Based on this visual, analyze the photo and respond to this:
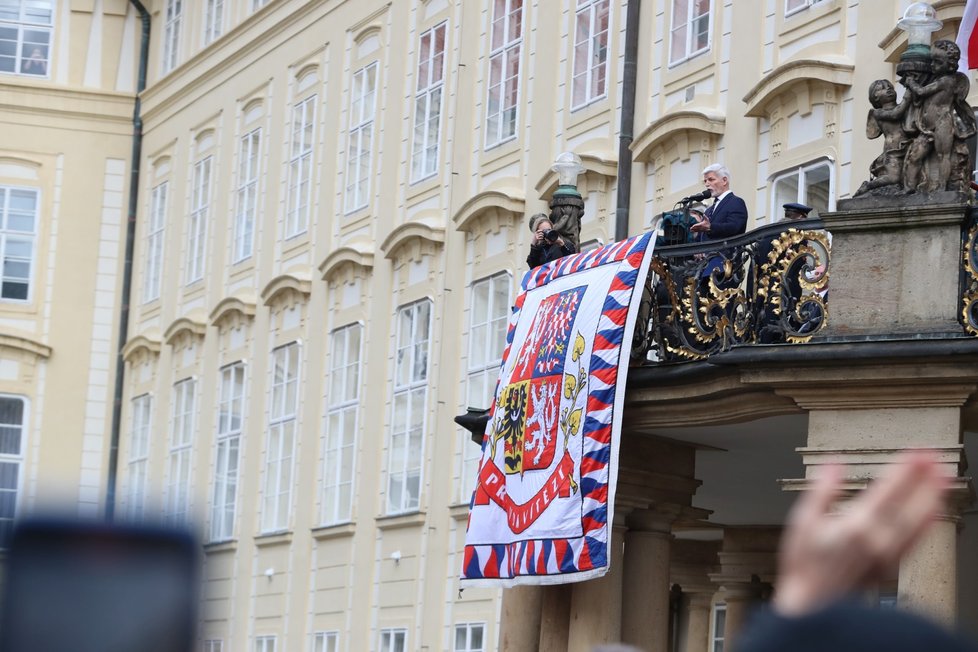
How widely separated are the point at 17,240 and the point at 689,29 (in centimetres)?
1767

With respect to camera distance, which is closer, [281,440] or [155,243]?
[281,440]

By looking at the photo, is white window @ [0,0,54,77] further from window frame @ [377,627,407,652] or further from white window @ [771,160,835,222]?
white window @ [771,160,835,222]

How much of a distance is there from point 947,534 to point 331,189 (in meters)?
16.6

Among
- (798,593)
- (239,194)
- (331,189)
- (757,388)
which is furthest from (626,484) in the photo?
(239,194)

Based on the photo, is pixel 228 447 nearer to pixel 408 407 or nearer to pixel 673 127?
pixel 408 407

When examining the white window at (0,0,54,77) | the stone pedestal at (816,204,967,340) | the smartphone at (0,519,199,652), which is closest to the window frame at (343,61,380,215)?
the white window at (0,0,54,77)

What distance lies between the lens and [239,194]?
29.7m

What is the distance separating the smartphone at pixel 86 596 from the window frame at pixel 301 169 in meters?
25.1

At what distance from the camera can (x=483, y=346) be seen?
21891 millimetres

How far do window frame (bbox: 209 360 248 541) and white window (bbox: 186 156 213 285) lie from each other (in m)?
2.46

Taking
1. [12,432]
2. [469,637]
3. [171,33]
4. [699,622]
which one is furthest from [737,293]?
[171,33]

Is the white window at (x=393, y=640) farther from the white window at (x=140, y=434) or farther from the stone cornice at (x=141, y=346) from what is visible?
the stone cornice at (x=141, y=346)

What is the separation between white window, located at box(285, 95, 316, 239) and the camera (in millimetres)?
27188

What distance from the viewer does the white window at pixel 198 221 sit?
30828 mm
